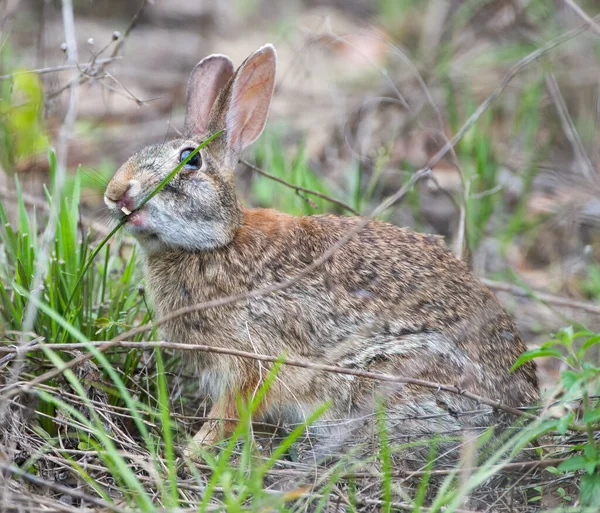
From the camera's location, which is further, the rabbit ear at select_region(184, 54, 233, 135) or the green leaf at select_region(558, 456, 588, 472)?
the rabbit ear at select_region(184, 54, 233, 135)

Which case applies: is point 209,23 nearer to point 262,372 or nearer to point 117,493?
point 262,372

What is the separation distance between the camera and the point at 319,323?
4.38m

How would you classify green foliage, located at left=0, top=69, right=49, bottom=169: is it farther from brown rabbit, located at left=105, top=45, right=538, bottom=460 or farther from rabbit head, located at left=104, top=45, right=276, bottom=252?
brown rabbit, located at left=105, top=45, right=538, bottom=460

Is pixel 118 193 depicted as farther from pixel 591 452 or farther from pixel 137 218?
pixel 591 452

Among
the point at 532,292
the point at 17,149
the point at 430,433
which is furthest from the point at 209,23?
the point at 430,433

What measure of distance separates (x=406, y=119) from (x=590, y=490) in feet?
15.1

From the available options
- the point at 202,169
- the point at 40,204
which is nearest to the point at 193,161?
the point at 202,169

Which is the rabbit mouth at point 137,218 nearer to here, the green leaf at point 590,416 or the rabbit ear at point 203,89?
the rabbit ear at point 203,89

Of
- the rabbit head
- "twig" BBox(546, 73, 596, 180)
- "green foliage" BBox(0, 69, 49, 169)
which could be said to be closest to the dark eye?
the rabbit head

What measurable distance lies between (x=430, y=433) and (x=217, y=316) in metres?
1.21

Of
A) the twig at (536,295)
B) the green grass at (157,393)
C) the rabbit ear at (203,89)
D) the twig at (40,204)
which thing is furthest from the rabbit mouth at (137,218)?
the twig at (536,295)

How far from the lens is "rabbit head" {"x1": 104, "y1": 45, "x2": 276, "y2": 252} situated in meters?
4.19

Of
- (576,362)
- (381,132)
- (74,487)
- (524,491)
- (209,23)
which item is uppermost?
(209,23)

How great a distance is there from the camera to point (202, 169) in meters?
4.45
